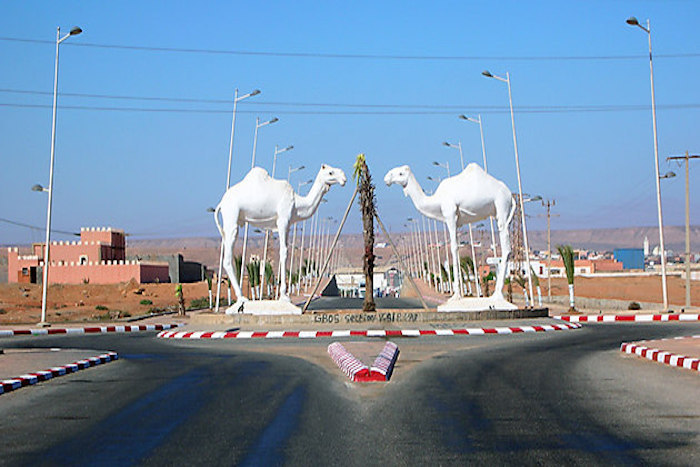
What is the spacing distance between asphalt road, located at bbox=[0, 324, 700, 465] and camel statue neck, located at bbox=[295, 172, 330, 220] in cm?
1435

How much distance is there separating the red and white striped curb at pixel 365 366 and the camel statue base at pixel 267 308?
13.2m

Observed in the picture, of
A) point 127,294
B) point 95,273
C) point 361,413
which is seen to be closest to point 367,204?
point 361,413

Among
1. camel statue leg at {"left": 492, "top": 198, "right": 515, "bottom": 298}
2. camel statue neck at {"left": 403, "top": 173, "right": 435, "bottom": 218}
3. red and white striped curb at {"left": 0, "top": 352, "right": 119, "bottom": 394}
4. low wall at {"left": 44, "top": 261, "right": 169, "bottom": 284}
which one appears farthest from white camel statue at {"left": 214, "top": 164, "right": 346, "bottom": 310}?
low wall at {"left": 44, "top": 261, "right": 169, "bottom": 284}

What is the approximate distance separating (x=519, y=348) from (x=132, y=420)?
42.8 ft

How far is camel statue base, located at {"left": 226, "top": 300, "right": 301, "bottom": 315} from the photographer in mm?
33500

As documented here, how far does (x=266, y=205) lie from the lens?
33156 millimetres

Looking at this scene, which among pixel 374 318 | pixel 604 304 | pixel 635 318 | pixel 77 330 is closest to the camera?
pixel 374 318

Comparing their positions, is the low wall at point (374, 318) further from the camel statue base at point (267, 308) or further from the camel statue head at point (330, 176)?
the camel statue head at point (330, 176)

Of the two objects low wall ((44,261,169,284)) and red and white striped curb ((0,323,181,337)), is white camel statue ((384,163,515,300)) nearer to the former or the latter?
red and white striped curb ((0,323,181,337))

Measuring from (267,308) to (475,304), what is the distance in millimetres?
7944

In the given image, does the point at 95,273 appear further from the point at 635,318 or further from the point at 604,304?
the point at 635,318

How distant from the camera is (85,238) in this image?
9819cm

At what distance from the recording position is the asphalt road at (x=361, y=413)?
349 inches

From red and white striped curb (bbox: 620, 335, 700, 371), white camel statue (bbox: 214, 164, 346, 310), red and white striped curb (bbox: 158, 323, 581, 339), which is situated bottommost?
red and white striped curb (bbox: 620, 335, 700, 371)
